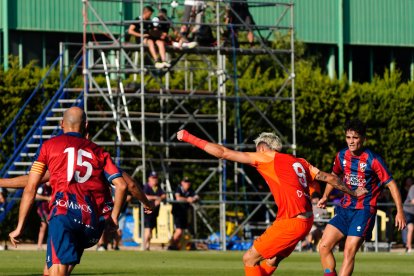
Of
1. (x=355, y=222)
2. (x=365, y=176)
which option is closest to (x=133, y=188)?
(x=355, y=222)

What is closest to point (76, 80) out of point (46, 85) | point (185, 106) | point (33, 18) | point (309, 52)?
point (46, 85)

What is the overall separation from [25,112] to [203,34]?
15.9 feet

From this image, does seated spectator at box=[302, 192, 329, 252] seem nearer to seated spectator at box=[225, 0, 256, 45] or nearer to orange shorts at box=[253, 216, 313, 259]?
seated spectator at box=[225, 0, 256, 45]

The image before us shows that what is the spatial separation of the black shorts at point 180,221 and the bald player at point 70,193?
17.2 meters

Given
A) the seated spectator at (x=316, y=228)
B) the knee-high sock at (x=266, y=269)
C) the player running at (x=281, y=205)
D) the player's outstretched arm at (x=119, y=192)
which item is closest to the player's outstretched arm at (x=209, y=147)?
the player running at (x=281, y=205)

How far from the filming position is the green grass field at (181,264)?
19.4 meters

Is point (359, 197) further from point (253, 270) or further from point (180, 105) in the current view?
point (180, 105)

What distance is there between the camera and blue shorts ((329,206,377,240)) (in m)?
15.1

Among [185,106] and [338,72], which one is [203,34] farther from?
[338,72]

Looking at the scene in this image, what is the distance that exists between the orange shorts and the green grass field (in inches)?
214

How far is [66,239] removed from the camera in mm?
11055

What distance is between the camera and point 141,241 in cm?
2898

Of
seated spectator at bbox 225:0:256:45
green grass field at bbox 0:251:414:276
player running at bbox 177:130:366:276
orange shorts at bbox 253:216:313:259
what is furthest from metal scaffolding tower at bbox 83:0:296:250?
orange shorts at bbox 253:216:313:259

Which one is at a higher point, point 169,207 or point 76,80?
point 76,80
